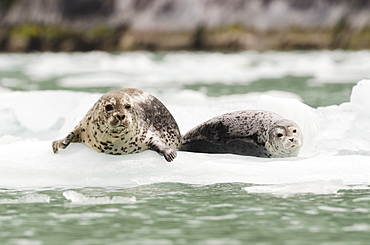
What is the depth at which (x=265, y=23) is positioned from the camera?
1168 inches

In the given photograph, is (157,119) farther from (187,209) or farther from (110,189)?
(187,209)

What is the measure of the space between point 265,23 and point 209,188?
24.9 metres

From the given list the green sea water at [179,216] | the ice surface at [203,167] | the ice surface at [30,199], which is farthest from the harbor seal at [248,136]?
the ice surface at [30,199]

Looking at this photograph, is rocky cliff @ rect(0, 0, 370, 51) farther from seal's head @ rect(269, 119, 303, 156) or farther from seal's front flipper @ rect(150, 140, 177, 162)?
seal's front flipper @ rect(150, 140, 177, 162)

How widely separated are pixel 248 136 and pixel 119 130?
1115mm

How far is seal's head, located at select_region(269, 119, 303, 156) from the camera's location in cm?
612

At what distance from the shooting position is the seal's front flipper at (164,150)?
5.69m

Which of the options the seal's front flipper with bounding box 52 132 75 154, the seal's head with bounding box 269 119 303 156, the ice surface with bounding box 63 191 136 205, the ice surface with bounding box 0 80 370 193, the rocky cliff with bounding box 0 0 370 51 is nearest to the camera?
the ice surface with bounding box 63 191 136 205

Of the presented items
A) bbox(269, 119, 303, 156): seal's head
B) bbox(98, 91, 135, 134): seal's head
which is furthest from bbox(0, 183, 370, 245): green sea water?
bbox(269, 119, 303, 156): seal's head

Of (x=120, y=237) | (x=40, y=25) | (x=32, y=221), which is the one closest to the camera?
(x=120, y=237)

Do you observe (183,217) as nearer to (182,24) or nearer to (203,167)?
(203,167)

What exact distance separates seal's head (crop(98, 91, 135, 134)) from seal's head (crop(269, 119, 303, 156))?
1087mm

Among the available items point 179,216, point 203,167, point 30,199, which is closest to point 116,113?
point 203,167

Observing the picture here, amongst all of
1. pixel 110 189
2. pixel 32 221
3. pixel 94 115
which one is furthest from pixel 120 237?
pixel 94 115
